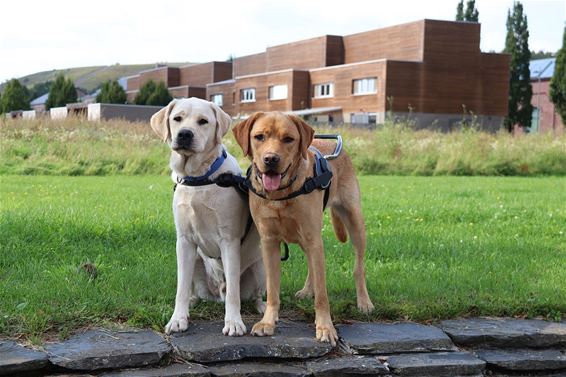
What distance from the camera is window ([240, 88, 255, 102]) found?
6265 centimetres

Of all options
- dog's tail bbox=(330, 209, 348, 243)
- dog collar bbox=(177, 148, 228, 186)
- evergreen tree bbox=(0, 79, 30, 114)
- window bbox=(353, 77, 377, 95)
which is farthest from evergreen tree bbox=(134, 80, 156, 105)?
dog collar bbox=(177, 148, 228, 186)

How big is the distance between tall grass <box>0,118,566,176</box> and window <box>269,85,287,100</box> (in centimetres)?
Result: 3570

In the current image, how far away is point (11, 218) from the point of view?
24.4 ft

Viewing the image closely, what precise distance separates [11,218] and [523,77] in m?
53.8

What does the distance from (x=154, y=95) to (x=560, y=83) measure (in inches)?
1264

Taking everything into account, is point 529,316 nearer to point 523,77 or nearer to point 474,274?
point 474,274

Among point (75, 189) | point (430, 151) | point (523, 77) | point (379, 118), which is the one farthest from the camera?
point (523, 77)

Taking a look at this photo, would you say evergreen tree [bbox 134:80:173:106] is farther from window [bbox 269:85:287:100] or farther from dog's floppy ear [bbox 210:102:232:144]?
dog's floppy ear [bbox 210:102:232:144]

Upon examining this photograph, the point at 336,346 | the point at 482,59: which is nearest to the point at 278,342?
the point at 336,346

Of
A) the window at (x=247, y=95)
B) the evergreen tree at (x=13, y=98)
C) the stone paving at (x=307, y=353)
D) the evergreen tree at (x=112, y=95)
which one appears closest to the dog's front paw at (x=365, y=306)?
the stone paving at (x=307, y=353)

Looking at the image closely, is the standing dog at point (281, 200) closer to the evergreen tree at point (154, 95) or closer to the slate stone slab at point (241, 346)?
the slate stone slab at point (241, 346)

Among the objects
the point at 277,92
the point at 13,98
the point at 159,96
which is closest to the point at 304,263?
the point at 277,92

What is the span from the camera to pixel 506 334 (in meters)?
4.38

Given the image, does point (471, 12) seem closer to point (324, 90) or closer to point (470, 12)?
point (470, 12)
